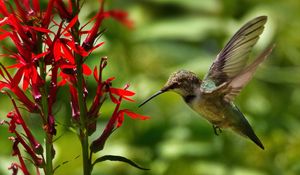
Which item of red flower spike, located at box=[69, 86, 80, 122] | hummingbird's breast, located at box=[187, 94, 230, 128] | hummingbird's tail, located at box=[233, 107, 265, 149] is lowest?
hummingbird's tail, located at box=[233, 107, 265, 149]

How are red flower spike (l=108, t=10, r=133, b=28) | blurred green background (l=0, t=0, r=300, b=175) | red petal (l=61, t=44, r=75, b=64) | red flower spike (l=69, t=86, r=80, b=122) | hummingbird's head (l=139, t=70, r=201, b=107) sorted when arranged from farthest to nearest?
blurred green background (l=0, t=0, r=300, b=175)
red flower spike (l=108, t=10, r=133, b=28)
hummingbird's head (l=139, t=70, r=201, b=107)
red flower spike (l=69, t=86, r=80, b=122)
red petal (l=61, t=44, r=75, b=64)

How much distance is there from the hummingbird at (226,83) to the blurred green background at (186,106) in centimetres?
37

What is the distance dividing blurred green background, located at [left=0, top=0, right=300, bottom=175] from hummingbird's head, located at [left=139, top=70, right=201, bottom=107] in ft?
1.62

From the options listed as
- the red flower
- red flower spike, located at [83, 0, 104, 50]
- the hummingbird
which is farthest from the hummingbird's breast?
red flower spike, located at [83, 0, 104, 50]

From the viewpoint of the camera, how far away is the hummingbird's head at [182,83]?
1808mm

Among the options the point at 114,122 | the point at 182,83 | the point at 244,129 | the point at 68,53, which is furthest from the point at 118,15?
the point at 68,53

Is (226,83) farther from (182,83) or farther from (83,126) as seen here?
(83,126)

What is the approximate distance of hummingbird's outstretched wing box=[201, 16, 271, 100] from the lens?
1.77 metres

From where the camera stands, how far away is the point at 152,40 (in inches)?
133

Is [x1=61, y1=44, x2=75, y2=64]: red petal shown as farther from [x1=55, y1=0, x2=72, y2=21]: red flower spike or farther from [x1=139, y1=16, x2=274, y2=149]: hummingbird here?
[x1=139, y1=16, x2=274, y2=149]: hummingbird

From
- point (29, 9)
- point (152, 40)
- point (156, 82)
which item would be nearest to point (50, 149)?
point (29, 9)

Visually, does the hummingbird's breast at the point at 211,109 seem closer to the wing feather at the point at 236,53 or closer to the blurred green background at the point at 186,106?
the wing feather at the point at 236,53

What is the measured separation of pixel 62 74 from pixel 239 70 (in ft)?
1.84

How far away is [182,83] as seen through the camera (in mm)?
1842
